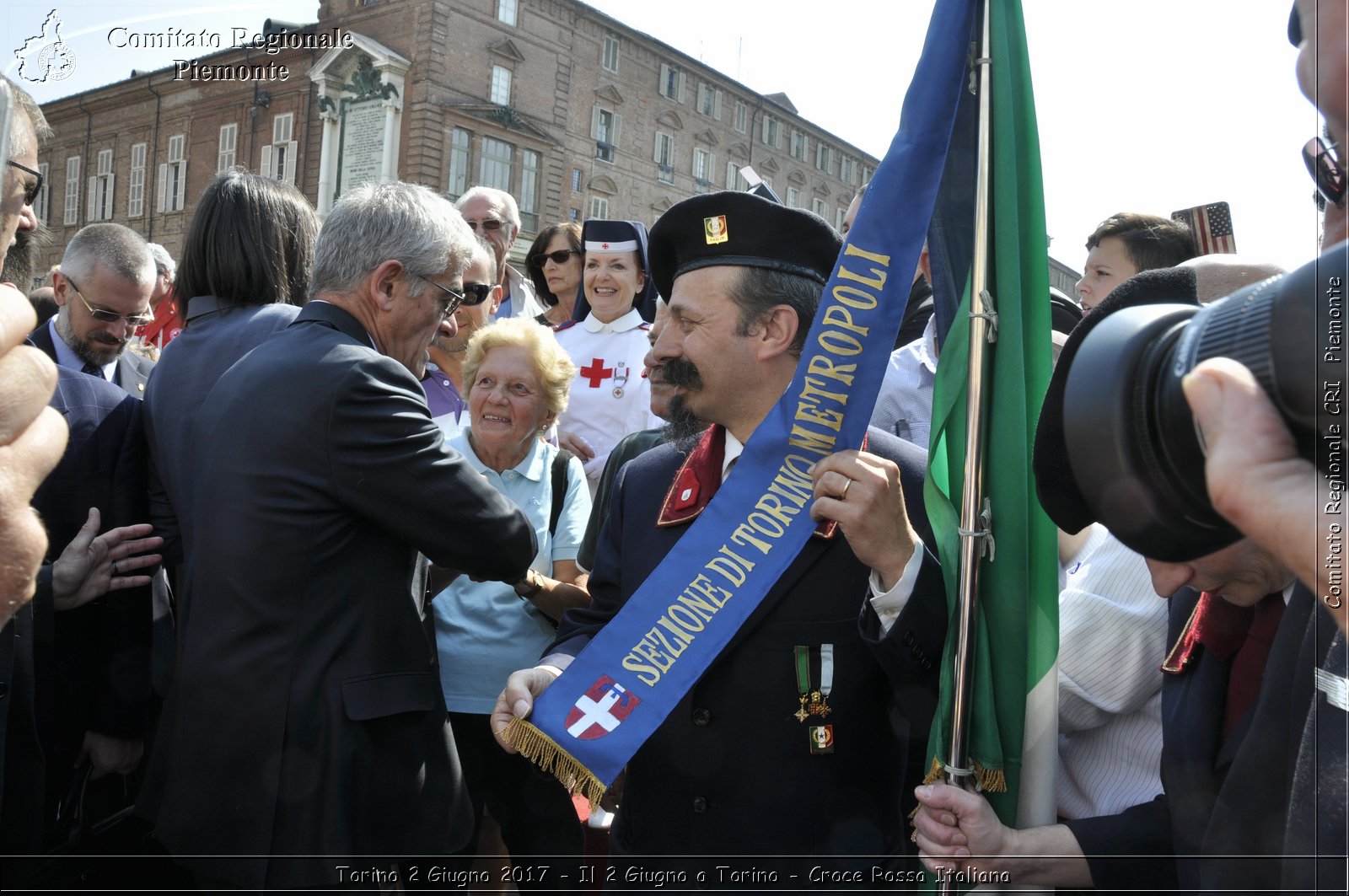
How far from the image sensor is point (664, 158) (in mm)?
40281

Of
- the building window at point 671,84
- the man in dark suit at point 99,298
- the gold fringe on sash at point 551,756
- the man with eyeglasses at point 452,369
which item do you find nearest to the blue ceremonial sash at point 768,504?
the gold fringe on sash at point 551,756

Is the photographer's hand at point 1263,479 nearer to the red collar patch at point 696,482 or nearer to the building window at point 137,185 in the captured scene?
the red collar patch at point 696,482

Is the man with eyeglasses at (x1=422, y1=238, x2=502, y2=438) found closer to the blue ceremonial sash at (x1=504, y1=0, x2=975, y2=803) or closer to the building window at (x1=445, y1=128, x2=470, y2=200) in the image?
the blue ceremonial sash at (x1=504, y1=0, x2=975, y2=803)

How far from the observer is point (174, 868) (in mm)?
2885

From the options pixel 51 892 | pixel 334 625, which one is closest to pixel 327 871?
pixel 334 625

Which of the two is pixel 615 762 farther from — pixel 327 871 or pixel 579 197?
pixel 579 197

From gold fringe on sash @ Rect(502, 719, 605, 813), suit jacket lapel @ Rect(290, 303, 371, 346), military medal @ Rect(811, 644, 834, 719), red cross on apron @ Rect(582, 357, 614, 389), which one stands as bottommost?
gold fringe on sash @ Rect(502, 719, 605, 813)

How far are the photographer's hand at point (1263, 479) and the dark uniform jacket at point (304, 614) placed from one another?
1.81 meters

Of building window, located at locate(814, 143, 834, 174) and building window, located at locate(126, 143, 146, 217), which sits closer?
building window, located at locate(126, 143, 146, 217)

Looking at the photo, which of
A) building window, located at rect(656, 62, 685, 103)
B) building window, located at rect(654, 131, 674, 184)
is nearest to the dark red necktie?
building window, located at rect(654, 131, 674, 184)

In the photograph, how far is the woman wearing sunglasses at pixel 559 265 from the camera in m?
6.38

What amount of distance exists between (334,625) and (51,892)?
1.26 meters

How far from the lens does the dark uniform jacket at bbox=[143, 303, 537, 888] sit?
236 centimetres

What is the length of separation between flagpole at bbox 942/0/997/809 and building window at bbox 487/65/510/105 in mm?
32120
